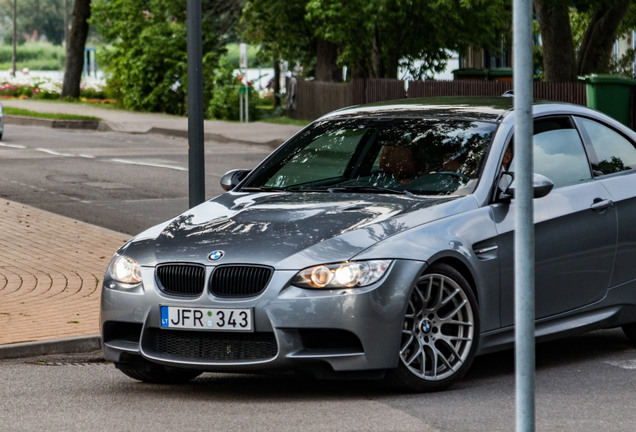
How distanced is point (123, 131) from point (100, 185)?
14.7 m

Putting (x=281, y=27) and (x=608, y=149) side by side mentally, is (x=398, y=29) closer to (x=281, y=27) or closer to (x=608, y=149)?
(x=281, y=27)

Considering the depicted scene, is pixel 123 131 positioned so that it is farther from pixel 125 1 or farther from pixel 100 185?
pixel 100 185

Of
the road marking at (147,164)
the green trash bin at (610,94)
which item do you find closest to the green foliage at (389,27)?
the green trash bin at (610,94)

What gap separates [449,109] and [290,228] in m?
1.57

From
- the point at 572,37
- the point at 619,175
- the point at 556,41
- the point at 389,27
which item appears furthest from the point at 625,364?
the point at 389,27

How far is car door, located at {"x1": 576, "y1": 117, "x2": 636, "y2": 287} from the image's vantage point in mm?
7242

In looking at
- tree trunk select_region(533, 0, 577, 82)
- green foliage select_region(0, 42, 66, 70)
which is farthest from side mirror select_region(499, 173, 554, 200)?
green foliage select_region(0, 42, 66, 70)

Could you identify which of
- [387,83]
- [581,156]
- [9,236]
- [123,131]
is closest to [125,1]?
[123,131]

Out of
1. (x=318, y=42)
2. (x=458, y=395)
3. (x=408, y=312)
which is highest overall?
(x=318, y=42)

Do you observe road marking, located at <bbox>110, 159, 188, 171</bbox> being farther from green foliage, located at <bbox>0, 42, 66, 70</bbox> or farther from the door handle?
green foliage, located at <bbox>0, 42, 66, 70</bbox>

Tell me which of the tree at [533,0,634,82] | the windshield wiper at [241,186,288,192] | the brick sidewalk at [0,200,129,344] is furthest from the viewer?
the tree at [533,0,634,82]

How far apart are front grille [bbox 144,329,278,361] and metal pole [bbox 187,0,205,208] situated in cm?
288

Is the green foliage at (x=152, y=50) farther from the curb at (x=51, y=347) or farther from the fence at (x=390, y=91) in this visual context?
→ the curb at (x=51, y=347)

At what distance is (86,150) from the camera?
2547 centimetres
